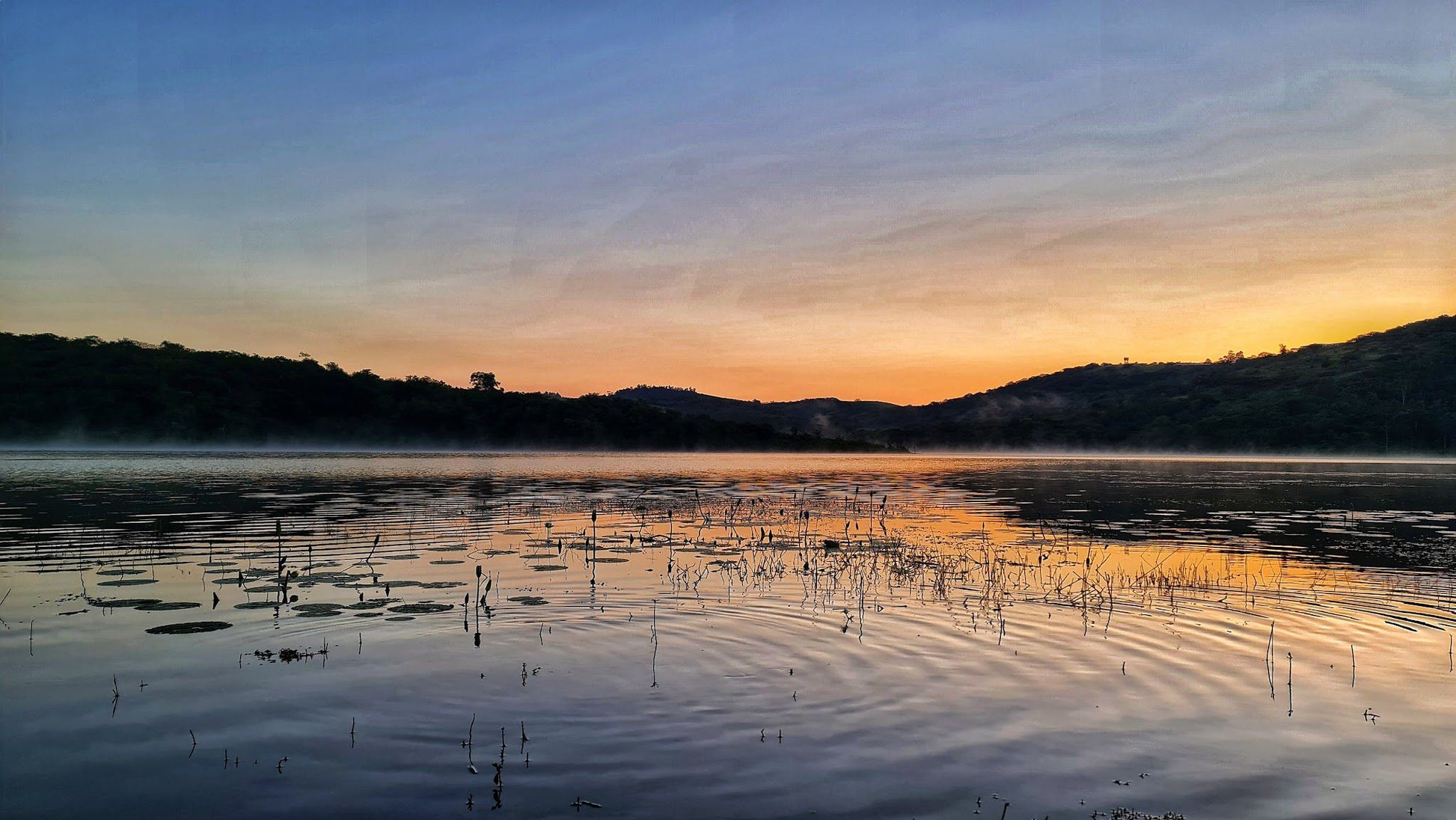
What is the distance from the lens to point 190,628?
1457 centimetres

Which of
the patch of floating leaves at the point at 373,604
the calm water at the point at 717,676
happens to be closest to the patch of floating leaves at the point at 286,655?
the calm water at the point at 717,676

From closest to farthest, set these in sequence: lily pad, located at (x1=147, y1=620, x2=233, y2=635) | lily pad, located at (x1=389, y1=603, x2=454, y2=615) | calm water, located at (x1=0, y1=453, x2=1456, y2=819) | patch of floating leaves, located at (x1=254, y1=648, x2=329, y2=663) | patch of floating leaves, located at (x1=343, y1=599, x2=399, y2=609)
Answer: calm water, located at (x1=0, y1=453, x2=1456, y2=819), patch of floating leaves, located at (x1=254, y1=648, x2=329, y2=663), lily pad, located at (x1=147, y1=620, x2=233, y2=635), lily pad, located at (x1=389, y1=603, x2=454, y2=615), patch of floating leaves, located at (x1=343, y1=599, x2=399, y2=609)

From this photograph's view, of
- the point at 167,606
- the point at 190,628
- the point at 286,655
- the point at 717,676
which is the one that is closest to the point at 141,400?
the point at 167,606

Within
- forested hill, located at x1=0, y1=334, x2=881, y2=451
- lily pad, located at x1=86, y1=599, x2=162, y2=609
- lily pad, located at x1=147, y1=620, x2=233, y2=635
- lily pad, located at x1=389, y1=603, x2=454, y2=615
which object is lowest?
lily pad, located at x1=389, y1=603, x2=454, y2=615

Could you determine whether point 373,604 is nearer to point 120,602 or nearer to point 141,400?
point 120,602

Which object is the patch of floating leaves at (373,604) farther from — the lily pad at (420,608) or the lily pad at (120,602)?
the lily pad at (120,602)

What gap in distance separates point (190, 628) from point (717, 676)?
9.25 m

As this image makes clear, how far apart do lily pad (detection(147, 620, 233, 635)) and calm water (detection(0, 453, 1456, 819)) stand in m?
0.07

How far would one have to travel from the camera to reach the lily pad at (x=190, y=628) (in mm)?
14297

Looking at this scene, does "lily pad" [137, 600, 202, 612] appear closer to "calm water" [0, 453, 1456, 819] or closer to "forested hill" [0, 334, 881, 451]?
"calm water" [0, 453, 1456, 819]

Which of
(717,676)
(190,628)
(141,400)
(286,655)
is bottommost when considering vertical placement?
(717,676)

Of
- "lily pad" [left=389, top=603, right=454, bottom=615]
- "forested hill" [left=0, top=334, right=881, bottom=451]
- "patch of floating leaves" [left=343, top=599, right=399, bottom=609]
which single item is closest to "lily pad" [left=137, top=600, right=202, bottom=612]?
"patch of floating leaves" [left=343, top=599, right=399, bottom=609]

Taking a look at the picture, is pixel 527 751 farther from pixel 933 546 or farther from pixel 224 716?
pixel 933 546

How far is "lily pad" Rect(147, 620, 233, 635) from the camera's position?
14297 millimetres
